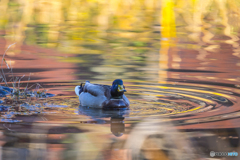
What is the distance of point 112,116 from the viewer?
7516mm

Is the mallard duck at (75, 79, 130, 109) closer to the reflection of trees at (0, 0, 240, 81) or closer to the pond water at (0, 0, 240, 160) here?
the pond water at (0, 0, 240, 160)

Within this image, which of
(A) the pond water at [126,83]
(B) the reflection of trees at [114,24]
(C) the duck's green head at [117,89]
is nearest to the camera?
(A) the pond water at [126,83]

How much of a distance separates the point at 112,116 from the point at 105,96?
757 mm

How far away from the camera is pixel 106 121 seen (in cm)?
710

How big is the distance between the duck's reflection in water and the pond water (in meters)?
0.02

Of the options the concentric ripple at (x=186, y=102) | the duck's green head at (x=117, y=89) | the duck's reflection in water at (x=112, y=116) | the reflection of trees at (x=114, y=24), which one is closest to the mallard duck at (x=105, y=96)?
the duck's green head at (x=117, y=89)

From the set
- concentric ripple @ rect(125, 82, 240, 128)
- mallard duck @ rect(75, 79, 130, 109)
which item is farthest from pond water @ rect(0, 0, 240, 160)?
mallard duck @ rect(75, 79, 130, 109)

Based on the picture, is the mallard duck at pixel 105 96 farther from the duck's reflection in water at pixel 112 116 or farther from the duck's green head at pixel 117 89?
the duck's reflection in water at pixel 112 116

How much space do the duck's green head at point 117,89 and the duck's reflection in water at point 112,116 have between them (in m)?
0.32

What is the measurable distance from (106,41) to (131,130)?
32.1 feet

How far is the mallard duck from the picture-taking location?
796 centimetres

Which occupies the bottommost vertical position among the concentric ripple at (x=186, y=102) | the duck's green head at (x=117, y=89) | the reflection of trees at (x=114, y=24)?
the concentric ripple at (x=186, y=102)

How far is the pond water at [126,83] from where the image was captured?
18.9ft

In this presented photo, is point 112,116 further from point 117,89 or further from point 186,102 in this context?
point 186,102
